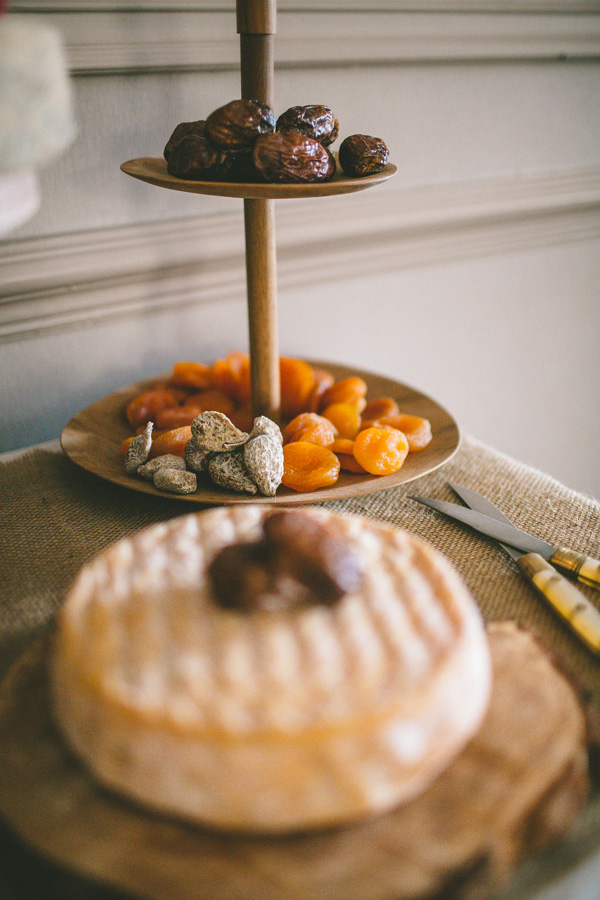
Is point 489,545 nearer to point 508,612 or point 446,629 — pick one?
point 508,612

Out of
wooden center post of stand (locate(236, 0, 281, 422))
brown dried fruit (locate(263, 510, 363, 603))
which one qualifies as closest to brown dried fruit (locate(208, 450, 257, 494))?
wooden center post of stand (locate(236, 0, 281, 422))

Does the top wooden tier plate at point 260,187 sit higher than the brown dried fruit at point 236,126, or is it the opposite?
the brown dried fruit at point 236,126

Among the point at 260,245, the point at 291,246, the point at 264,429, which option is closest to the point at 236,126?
the point at 260,245

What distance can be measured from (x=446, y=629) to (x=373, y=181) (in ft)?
1.22

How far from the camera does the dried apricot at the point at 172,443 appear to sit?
64 centimetres

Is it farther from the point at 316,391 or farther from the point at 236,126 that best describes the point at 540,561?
the point at 236,126

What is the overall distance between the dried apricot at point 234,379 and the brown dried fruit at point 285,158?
27cm

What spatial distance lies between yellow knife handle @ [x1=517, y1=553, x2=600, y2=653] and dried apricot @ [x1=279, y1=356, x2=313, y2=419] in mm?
314

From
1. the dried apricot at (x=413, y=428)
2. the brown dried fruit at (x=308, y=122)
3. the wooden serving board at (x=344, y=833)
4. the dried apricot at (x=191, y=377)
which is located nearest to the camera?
the wooden serving board at (x=344, y=833)

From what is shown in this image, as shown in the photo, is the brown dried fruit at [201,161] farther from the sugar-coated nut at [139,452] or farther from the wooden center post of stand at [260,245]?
the sugar-coated nut at [139,452]

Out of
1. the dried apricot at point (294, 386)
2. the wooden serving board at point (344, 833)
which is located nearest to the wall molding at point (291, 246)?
the dried apricot at point (294, 386)

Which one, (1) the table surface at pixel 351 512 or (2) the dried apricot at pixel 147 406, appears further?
(2) the dried apricot at pixel 147 406

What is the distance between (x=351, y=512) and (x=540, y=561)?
0.60 ft

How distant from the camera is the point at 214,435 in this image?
1.95 feet
